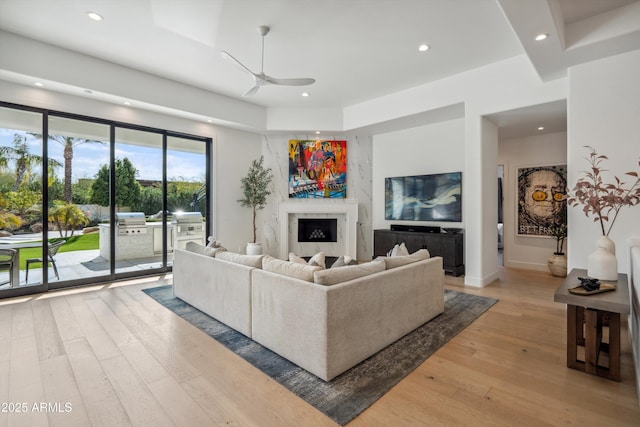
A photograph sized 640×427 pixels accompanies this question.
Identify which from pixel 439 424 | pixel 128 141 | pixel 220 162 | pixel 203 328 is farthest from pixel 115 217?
pixel 439 424

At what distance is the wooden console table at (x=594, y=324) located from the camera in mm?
2070

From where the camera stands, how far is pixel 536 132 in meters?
5.50

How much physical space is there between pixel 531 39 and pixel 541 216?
383 centimetres

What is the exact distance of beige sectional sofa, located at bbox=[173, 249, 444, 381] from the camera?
84.2 inches

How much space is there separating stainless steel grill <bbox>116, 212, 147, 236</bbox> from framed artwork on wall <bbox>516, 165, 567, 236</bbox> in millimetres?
7205

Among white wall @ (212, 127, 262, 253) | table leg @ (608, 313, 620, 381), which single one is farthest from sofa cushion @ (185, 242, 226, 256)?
table leg @ (608, 313, 620, 381)

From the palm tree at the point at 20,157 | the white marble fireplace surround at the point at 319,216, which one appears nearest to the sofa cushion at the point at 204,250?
the palm tree at the point at 20,157

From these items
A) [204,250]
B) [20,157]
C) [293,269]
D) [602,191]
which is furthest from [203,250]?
[602,191]

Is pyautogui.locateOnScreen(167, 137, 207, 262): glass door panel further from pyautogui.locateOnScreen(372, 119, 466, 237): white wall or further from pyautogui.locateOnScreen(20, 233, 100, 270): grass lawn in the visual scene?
pyautogui.locateOnScreen(372, 119, 466, 237): white wall

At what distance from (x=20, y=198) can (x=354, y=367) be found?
16.5ft

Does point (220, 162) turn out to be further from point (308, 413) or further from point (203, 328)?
point (308, 413)

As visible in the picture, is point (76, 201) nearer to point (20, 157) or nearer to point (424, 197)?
point (20, 157)

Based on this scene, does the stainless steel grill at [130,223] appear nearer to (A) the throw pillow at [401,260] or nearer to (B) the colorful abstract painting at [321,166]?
(B) the colorful abstract painting at [321,166]

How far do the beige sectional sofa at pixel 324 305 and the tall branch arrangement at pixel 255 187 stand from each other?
3203 mm
